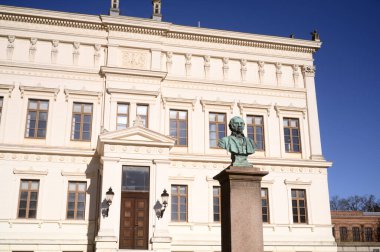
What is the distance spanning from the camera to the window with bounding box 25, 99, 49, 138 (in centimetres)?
2183

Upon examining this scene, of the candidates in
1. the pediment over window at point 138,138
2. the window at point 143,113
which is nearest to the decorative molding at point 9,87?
the pediment over window at point 138,138

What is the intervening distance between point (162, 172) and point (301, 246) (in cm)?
910

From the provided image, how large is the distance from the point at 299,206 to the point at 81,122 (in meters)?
13.1

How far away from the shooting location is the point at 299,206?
78.6ft

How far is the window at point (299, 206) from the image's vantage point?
23750 millimetres

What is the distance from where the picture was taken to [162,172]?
20406 mm

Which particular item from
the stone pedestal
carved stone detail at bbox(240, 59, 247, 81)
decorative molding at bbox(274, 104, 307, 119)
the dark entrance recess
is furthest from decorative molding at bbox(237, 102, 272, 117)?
the stone pedestal

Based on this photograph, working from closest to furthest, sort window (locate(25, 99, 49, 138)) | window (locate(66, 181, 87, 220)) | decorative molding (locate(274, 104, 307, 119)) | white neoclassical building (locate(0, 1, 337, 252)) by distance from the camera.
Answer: white neoclassical building (locate(0, 1, 337, 252))
window (locate(66, 181, 87, 220))
window (locate(25, 99, 49, 138))
decorative molding (locate(274, 104, 307, 119))

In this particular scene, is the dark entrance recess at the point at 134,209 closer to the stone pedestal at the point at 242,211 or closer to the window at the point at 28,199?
the window at the point at 28,199

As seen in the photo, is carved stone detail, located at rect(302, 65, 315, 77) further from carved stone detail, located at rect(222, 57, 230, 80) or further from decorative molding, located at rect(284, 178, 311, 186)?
decorative molding, located at rect(284, 178, 311, 186)

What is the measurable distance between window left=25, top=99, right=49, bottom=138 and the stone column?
15.2 metres

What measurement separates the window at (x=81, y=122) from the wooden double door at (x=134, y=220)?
14.6 ft

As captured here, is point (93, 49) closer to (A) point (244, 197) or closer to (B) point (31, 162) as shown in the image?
(B) point (31, 162)

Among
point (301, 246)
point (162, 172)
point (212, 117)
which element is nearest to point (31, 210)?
point (162, 172)
